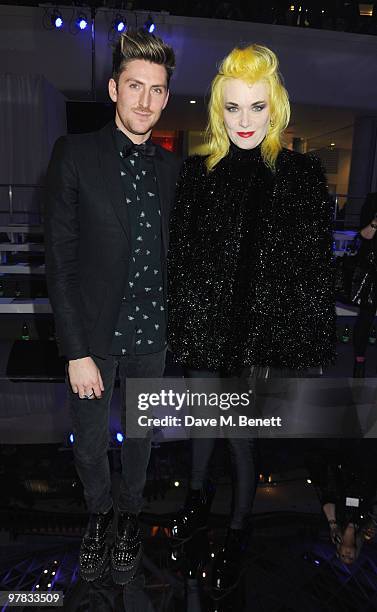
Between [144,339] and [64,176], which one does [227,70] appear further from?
[144,339]

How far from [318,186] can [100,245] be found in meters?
0.73

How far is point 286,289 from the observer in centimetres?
157

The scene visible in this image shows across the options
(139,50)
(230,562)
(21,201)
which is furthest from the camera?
(21,201)

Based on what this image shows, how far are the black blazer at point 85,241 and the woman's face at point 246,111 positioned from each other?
0.41m

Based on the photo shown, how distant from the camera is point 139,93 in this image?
1.52 meters

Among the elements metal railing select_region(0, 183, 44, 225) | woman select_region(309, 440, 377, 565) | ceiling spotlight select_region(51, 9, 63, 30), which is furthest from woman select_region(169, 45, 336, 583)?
metal railing select_region(0, 183, 44, 225)

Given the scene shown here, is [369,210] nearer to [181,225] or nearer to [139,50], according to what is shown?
[181,225]

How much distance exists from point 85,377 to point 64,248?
42cm

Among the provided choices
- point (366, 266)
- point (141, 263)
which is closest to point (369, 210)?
point (366, 266)

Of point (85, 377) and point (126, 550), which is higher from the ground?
point (85, 377)

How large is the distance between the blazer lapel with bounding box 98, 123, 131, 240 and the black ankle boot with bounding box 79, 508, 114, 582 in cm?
105

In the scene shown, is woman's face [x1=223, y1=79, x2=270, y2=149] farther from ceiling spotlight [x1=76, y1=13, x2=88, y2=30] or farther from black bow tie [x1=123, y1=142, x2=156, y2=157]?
ceiling spotlight [x1=76, y1=13, x2=88, y2=30]

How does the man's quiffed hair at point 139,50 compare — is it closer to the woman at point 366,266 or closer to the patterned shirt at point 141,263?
the patterned shirt at point 141,263

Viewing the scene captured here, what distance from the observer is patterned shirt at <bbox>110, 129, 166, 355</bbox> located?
159cm
